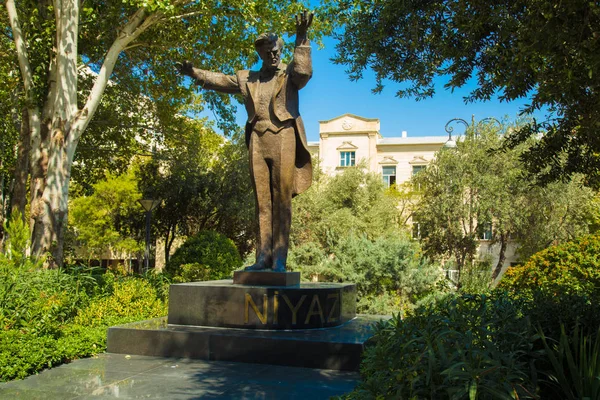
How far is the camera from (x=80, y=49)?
14.9 metres

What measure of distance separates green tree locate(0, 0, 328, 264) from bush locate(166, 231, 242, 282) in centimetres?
351

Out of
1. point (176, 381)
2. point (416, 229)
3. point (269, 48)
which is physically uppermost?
point (269, 48)

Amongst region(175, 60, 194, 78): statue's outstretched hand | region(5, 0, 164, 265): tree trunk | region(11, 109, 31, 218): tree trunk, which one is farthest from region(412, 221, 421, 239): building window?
region(175, 60, 194, 78): statue's outstretched hand

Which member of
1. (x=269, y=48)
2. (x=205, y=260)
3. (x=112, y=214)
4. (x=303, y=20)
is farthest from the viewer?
(x=112, y=214)

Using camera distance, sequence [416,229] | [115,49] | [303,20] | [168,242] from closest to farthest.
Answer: [303,20] → [115,49] → [416,229] → [168,242]

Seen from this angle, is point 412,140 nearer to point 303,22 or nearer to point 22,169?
point 22,169

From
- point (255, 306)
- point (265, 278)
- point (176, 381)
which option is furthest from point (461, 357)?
point (265, 278)

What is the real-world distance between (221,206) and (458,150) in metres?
11.4

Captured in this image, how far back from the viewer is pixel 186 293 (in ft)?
21.5

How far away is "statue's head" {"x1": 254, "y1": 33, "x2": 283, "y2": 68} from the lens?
22.7 feet

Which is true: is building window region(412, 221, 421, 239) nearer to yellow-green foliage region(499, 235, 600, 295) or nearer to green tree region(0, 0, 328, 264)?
green tree region(0, 0, 328, 264)

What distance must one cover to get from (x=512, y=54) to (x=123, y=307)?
680 centimetres

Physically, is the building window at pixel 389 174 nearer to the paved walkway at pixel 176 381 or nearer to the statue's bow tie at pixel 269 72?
the statue's bow tie at pixel 269 72

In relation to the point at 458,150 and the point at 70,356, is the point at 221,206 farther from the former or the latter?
the point at 70,356
